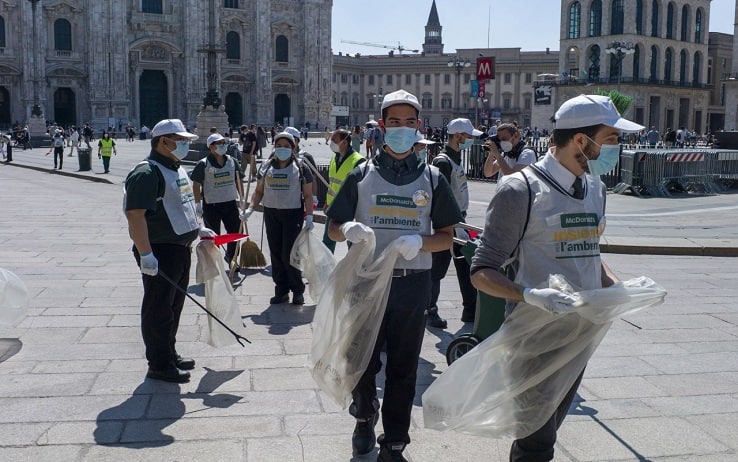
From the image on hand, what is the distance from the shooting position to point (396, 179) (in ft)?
13.3

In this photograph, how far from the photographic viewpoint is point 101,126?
58.1 m

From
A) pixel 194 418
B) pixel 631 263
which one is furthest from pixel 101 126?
pixel 194 418

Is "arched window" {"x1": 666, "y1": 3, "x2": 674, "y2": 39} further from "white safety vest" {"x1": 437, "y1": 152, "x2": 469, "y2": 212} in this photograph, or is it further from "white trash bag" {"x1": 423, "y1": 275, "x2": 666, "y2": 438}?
"white trash bag" {"x1": 423, "y1": 275, "x2": 666, "y2": 438}

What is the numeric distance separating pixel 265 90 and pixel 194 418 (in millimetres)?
62493

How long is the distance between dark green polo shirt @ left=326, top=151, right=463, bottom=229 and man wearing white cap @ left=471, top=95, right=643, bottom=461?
0.86m

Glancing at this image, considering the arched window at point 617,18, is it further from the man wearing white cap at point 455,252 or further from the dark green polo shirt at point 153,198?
the dark green polo shirt at point 153,198

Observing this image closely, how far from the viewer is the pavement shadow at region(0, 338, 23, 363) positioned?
587 cm

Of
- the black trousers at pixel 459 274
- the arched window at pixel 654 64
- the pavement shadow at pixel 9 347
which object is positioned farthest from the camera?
the arched window at pixel 654 64

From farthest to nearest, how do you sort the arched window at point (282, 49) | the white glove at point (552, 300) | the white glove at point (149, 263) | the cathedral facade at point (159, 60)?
the arched window at point (282, 49) < the cathedral facade at point (159, 60) < the white glove at point (149, 263) < the white glove at point (552, 300)

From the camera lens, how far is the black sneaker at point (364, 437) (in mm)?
4082

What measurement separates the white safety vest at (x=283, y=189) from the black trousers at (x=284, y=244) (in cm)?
7

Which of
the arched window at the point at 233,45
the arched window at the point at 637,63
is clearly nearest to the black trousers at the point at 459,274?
the arched window at the point at 233,45

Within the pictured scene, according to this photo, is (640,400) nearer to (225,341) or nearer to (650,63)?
(225,341)

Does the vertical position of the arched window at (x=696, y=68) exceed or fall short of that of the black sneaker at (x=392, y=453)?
it exceeds it
